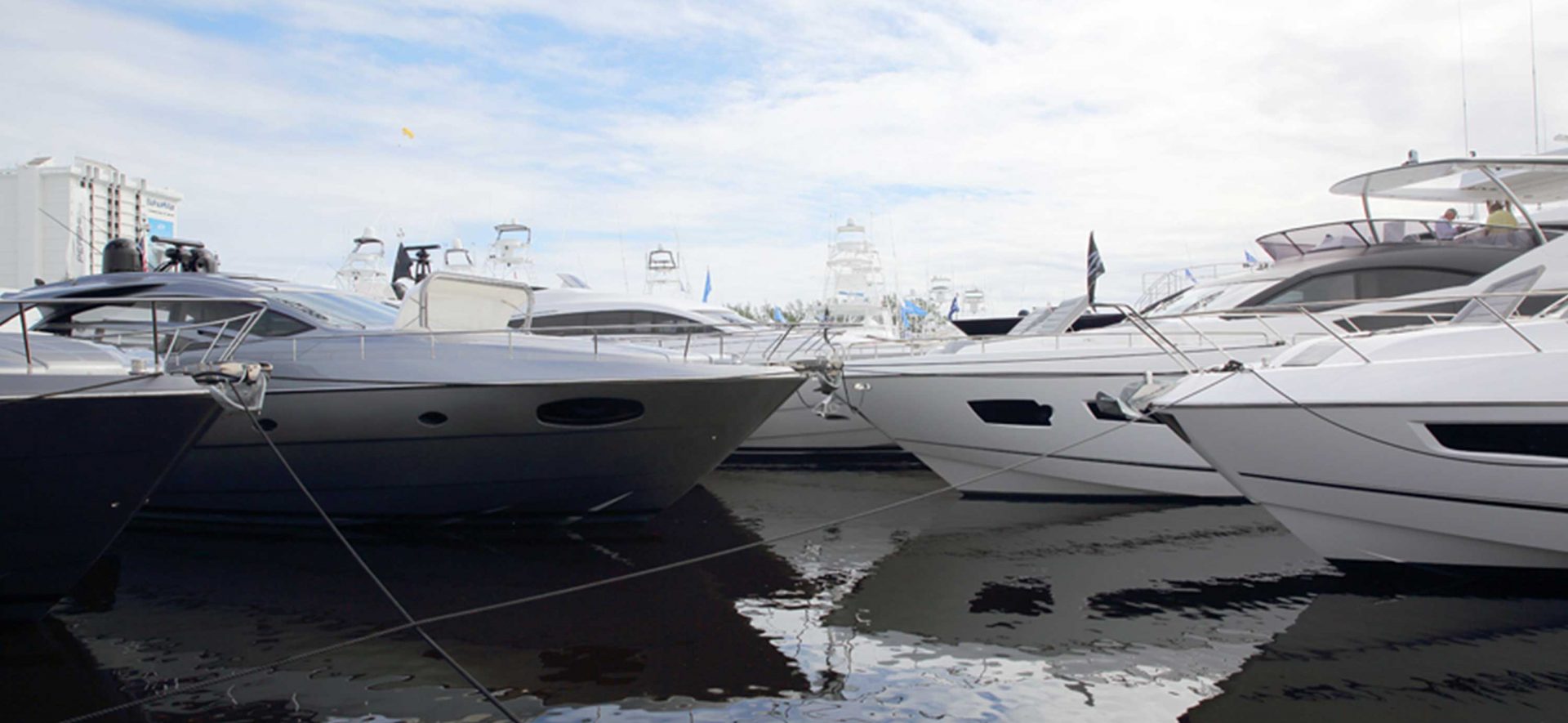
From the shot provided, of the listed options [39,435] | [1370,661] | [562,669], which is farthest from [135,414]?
[1370,661]

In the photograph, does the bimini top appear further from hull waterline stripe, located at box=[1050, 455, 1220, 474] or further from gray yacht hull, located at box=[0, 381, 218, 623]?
gray yacht hull, located at box=[0, 381, 218, 623]

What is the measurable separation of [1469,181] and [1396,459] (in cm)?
1103

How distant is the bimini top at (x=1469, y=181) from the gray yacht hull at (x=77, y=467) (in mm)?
10308

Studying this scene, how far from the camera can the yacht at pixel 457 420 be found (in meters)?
7.99

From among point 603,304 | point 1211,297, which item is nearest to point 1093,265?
point 1211,297

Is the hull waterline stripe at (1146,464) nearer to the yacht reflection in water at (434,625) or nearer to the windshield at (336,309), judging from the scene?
the yacht reflection in water at (434,625)

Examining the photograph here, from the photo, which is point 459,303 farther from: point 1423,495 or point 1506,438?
point 1506,438

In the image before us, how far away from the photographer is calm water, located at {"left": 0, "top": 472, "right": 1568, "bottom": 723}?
16.7 feet

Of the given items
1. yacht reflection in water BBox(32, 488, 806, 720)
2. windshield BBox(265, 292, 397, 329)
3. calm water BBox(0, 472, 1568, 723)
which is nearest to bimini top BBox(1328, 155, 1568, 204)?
calm water BBox(0, 472, 1568, 723)

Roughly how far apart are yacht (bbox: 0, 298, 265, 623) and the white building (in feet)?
27.3

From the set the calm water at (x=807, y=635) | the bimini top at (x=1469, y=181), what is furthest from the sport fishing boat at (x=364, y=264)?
Result: the bimini top at (x=1469, y=181)

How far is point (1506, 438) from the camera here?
627 centimetres

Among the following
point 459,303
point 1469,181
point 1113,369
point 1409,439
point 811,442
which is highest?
point 1469,181

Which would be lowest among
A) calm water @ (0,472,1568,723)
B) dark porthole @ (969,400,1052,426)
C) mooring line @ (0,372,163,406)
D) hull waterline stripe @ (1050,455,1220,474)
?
calm water @ (0,472,1568,723)
